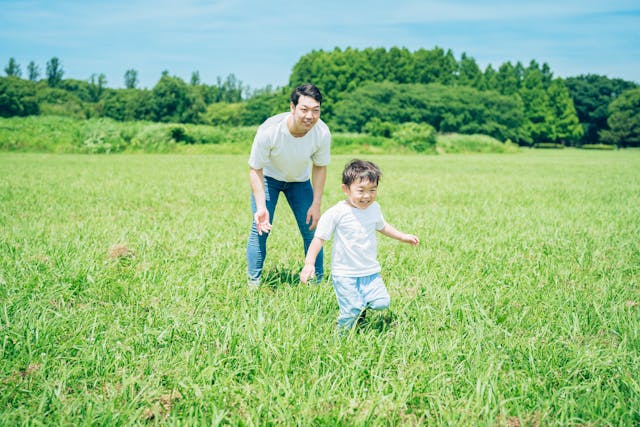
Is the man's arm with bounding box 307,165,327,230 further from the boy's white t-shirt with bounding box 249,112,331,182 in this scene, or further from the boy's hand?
the boy's hand

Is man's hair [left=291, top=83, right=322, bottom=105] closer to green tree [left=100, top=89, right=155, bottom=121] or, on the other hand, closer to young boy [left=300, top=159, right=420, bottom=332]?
young boy [left=300, top=159, right=420, bottom=332]

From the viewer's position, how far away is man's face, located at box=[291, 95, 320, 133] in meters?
3.78

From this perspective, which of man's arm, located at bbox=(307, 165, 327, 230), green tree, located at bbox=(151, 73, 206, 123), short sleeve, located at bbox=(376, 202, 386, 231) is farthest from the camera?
green tree, located at bbox=(151, 73, 206, 123)

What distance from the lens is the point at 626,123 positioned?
74.1 metres

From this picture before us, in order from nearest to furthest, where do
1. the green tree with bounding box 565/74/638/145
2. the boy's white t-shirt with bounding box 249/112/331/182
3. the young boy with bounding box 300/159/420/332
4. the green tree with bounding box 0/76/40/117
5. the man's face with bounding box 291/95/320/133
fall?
1. the young boy with bounding box 300/159/420/332
2. the man's face with bounding box 291/95/320/133
3. the boy's white t-shirt with bounding box 249/112/331/182
4. the green tree with bounding box 0/76/40/117
5. the green tree with bounding box 565/74/638/145

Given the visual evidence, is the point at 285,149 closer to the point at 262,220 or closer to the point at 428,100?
the point at 262,220

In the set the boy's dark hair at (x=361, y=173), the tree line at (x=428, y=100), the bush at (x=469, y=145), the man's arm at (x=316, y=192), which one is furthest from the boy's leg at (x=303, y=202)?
the tree line at (x=428, y=100)

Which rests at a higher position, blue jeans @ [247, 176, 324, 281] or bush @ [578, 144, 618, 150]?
bush @ [578, 144, 618, 150]

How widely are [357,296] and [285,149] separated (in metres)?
1.53

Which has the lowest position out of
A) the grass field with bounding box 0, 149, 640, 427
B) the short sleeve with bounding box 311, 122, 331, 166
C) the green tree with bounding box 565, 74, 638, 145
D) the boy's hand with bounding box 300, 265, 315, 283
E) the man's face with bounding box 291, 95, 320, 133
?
the grass field with bounding box 0, 149, 640, 427

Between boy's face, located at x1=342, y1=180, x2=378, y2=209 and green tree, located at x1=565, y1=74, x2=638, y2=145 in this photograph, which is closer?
boy's face, located at x1=342, y1=180, x2=378, y2=209

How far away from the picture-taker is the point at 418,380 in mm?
2684

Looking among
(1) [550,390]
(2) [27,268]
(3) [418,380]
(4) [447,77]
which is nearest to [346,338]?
(3) [418,380]

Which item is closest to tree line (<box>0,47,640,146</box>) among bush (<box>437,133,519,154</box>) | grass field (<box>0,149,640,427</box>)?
bush (<box>437,133,519,154</box>)
